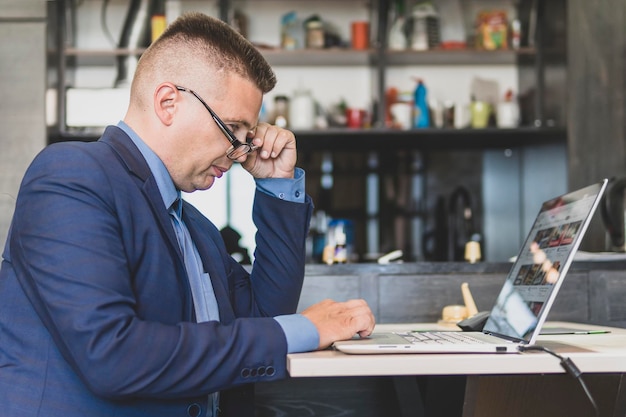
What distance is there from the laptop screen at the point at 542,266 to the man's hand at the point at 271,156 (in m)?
0.46

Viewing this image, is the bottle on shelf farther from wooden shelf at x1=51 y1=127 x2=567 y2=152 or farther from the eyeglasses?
the eyeglasses

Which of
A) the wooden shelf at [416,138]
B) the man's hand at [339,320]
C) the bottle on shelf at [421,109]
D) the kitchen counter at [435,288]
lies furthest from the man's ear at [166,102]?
the bottle on shelf at [421,109]

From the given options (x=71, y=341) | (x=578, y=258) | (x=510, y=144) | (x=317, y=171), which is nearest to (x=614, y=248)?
(x=578, y=258)

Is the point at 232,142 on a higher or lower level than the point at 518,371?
higher

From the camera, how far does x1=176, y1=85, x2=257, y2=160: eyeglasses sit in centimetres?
135

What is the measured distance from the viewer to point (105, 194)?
44.9 inches

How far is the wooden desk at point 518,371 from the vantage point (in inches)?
40.5

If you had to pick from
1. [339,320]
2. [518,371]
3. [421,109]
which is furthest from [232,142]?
[421,109]

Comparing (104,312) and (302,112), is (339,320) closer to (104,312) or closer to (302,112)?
(104,312)

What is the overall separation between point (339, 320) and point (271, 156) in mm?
455

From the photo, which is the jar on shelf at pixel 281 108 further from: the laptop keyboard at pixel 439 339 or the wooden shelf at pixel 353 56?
the laptop keyboard at pixel 439 339

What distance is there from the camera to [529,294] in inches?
52.1

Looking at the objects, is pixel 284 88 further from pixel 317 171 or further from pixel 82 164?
pixel 82 164

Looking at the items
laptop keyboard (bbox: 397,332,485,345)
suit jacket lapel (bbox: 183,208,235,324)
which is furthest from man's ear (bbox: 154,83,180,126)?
laptop keyboard (bbox: 397,332,485,345)
